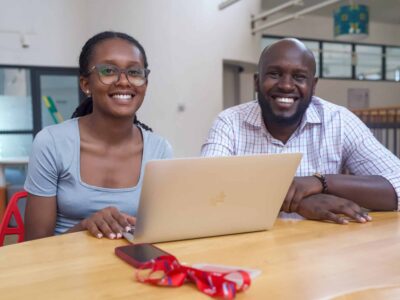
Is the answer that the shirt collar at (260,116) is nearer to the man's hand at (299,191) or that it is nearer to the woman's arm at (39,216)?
the man's hand at (299,191)

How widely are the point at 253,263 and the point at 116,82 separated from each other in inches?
34.2

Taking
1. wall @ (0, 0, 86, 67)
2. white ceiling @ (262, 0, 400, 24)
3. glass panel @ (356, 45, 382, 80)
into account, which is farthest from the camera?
glass panel @ (356, 45, 382, 80)

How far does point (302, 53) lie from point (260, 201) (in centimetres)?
86

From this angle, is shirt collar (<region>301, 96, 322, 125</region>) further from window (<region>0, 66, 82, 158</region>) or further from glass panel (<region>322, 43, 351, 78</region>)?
glass panel (<region>322, 43, 351, 78</region>)

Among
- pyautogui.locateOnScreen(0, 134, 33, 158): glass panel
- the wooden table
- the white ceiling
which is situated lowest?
pyautogui.locateOnScreen(0, 134, 33, 158): glass panel

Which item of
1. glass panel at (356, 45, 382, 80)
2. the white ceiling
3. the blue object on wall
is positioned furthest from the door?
glass panel at (356, 45, 382, 80)

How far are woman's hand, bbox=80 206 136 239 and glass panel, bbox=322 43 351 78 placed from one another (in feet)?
32.1

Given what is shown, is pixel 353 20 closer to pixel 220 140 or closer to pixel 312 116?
pixel 312 116

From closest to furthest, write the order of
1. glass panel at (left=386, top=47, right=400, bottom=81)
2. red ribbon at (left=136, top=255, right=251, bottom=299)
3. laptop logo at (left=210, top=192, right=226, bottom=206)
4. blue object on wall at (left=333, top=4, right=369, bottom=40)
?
red ribbon at (left=136, top=255, right=251, bottom=299) < laptop logo at (left=210, top=192, right=226, bottom=206) < blue object on wall at (left=333, top=4, right=369, bottom=40) < glass panel at (left=386, top=47, right=400, bottom=81)

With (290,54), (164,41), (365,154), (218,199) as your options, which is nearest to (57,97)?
(164,41)

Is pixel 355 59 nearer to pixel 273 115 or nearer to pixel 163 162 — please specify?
pixel 273 115

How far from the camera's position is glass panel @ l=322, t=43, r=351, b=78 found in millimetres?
10211

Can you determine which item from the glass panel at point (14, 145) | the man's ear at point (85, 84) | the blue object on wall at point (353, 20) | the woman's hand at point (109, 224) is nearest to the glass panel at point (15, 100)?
the glass panel at point (14, 145)

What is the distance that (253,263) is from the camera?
0.86 m
